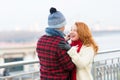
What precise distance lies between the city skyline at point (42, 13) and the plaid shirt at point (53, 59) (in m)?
1.71

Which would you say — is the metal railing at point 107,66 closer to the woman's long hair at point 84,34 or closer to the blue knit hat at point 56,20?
the woman's long hair at point 84,34

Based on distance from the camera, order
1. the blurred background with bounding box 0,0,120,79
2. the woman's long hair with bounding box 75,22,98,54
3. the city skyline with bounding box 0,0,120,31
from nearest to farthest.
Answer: the woman's long hair with bounding box 75,22,98,54, the blurred background with bounding box 0,0,120,79, the city skyline with bounding box 0,0,120,31

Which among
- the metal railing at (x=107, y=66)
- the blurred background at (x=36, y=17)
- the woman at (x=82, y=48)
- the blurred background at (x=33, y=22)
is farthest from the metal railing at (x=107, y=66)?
the woman at (x=82, y=48)

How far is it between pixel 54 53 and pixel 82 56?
209 millimetres

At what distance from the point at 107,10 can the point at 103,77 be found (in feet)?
7.63

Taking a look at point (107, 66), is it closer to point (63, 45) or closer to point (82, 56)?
point (82, 56)

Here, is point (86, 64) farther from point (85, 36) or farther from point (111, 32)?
point (111, 32)

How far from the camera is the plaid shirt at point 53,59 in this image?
1663 mm

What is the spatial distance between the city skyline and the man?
1.67 meters

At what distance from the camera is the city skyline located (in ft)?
12.8

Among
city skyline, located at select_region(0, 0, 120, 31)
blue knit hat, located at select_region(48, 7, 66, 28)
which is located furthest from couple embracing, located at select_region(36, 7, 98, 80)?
city skyline, located at select_region(0, 0, 120, 31)

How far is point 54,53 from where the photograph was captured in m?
1.66

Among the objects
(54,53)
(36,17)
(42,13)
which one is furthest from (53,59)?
(36,17)

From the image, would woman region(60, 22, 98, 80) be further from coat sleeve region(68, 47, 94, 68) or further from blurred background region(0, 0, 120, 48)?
blurred background region(0, 0, 120, 48)
